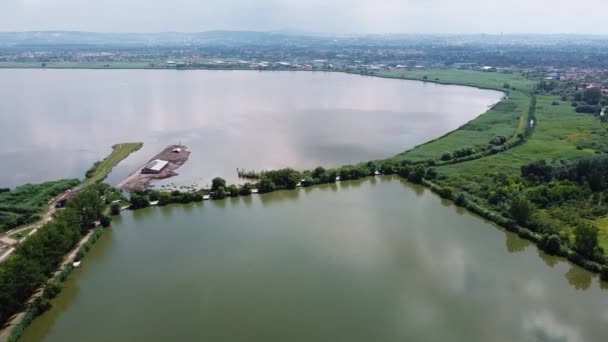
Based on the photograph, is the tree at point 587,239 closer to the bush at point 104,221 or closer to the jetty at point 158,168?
the bush at point 104,221

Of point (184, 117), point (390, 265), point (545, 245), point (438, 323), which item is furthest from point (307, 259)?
point (184, 117)

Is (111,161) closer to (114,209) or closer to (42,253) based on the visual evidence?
(114,209)

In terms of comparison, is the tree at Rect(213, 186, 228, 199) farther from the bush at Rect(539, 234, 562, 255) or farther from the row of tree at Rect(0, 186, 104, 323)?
the bush at Rect(539, 234, 562, 255)

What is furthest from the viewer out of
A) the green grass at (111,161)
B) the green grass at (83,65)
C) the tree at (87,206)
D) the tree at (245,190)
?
the green grass at (83,65)

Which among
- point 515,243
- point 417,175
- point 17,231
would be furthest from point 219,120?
point 515,243

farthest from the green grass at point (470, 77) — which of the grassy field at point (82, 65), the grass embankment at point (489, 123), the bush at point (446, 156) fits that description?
the grassy field at point (82, 65)

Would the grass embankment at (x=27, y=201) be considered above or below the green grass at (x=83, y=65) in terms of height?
below

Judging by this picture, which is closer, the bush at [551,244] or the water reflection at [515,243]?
the bush at [551,244]

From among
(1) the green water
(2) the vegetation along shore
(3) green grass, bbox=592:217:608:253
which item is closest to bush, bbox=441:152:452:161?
(2) the vegetation along shore
